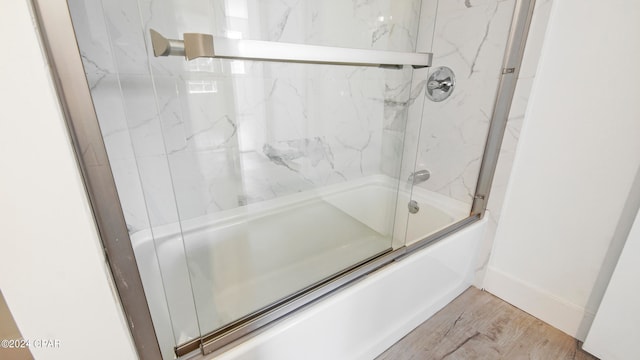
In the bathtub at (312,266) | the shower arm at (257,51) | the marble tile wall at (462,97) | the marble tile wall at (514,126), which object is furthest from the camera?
the marble tile wall at (462,97)

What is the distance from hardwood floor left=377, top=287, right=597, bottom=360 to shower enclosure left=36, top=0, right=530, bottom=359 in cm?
42

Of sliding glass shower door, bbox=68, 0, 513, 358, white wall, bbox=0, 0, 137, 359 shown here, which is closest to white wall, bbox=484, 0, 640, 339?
sliding glass shower door, bbox=68, 0, 513, 358

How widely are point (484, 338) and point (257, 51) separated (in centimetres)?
144

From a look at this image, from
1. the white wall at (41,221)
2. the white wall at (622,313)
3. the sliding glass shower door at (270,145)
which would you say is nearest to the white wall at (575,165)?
the white wall at (622,313)

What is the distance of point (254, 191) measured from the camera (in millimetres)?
1424

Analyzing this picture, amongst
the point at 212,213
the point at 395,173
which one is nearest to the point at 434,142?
the point at 395,173

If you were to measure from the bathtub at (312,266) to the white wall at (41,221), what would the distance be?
0.24 m

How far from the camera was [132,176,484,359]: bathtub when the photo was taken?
0.78 m

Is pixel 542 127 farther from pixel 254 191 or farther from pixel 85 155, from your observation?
pixel 85 155

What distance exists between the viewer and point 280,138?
1.42 metres

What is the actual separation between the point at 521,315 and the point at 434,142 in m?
0.97

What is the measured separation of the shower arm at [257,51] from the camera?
0.61 m

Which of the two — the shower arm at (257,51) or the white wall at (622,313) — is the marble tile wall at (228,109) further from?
the white wall at (622,313)

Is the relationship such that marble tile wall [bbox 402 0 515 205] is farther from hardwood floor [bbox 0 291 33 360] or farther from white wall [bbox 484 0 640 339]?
hardwood floor [bbox 0 291 33 360]
